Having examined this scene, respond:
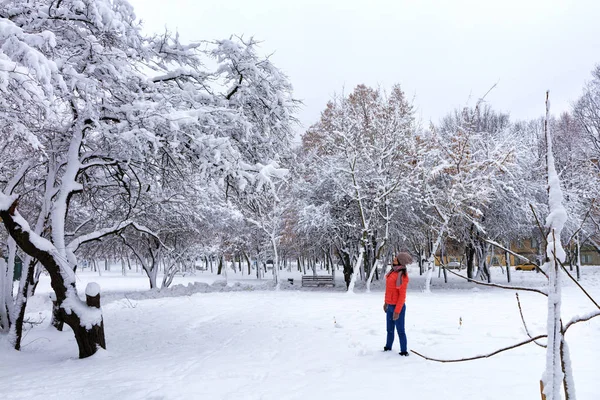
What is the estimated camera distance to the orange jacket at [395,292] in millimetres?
6441

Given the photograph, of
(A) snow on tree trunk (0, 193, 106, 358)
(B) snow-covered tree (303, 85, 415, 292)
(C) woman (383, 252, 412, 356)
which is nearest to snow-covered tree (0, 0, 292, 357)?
(A) snow on tree trunk (0, 193, 106, 358)

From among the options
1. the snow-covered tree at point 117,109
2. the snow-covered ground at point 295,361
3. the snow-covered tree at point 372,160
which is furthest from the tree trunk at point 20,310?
the snow-covered tree at point 372,160

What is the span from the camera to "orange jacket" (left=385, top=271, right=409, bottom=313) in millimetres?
6441

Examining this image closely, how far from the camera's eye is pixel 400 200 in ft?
69.4

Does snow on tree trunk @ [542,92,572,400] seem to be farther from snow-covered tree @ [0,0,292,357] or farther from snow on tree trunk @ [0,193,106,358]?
snow on tree trunk @ [0,193,106,358]

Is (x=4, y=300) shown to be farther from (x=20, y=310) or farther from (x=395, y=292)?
(x=395, y=292)

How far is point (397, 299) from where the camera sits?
21.4ft

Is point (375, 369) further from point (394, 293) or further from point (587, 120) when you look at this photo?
point (587, 120)

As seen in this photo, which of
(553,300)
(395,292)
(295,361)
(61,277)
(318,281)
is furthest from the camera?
(318,281)

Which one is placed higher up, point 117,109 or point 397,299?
point 117,109

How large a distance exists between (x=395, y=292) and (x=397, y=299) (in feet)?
0.40

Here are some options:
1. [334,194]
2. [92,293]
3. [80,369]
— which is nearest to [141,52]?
[92,293]

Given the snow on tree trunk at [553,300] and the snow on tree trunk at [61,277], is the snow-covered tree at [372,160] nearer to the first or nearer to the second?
the snow on tree trunk at [61,277]

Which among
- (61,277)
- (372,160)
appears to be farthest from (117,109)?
(372,160)
